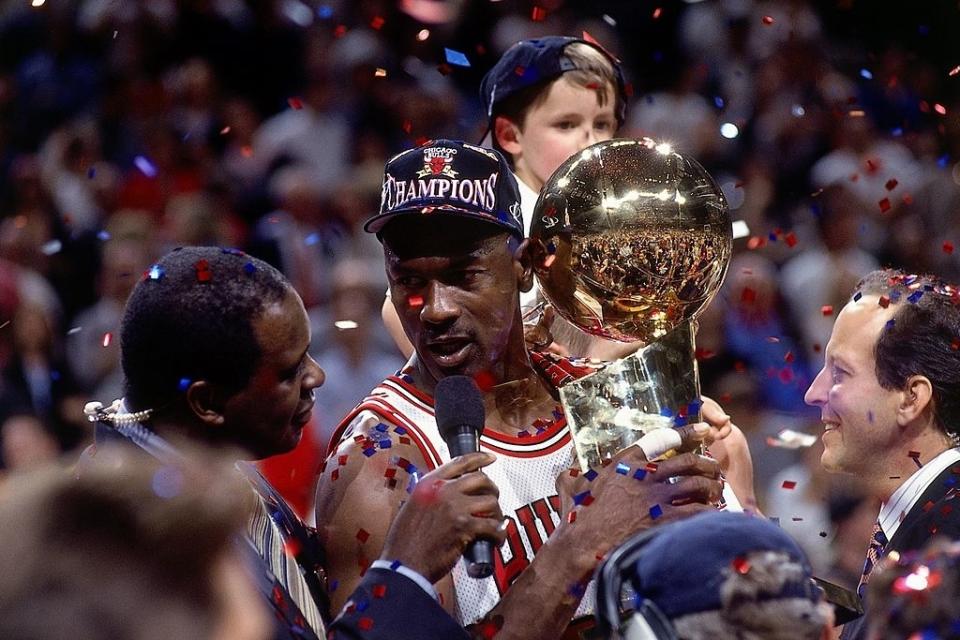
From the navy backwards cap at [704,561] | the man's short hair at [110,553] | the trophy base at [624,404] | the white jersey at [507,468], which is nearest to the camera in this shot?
the man's short hair at [110,553]

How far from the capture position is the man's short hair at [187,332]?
2.08 metres

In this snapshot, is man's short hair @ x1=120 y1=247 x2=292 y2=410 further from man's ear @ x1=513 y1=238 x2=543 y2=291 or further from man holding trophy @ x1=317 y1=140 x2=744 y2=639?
man's ear @ x1=513 y1=238 x2=543 y2=291

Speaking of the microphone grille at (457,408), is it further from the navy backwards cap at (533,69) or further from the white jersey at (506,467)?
the navy backwards cap at (533,69)

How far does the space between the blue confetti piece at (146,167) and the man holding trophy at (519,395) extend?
354cm

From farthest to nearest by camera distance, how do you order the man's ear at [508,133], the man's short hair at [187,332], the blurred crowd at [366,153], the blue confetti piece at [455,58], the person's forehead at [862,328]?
the blurred crowd at [366,153] < the blue confetti piece at [455,58] < the man's ear at [508,133] < the person's forehead at [862,328] < the man's short hair at [187,332]

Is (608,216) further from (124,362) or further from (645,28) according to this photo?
(645,28)

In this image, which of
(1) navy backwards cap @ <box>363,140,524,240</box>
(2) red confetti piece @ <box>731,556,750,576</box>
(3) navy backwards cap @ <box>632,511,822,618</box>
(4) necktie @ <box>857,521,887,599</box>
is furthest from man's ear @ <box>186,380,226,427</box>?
(4) necktie @ <box>857,521,887,599</box>

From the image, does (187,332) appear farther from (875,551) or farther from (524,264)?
(875,551)

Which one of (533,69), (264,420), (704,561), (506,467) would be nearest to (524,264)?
(506,467)

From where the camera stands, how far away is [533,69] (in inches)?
130

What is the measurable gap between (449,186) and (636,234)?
1.19ft

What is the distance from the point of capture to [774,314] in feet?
18.4

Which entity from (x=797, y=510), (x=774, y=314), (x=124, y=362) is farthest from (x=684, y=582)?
(x=774, y=314)

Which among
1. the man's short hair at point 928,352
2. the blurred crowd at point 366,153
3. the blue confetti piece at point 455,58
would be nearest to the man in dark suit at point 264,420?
the man's short hair at point 928,352
